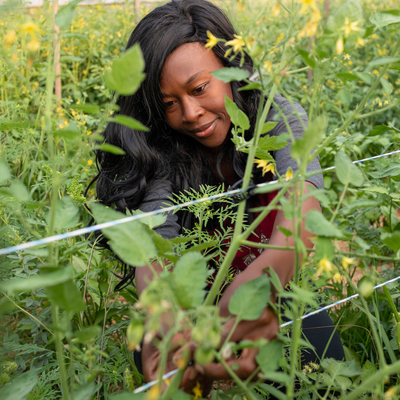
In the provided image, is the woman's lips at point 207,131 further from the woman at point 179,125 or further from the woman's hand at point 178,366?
the woman's hand at point 178,366

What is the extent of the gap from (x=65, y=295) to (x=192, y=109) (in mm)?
718

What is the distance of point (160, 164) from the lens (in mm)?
1220

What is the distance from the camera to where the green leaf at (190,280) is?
1.45ft

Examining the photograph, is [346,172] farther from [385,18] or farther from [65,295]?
[65,295]

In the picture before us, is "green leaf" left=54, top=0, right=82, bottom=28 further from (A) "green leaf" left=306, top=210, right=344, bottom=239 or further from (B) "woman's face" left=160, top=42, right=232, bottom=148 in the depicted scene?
(B) "woman's face" left=160, top=42, right=232, bottom=148

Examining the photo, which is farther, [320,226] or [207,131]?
[207,131]

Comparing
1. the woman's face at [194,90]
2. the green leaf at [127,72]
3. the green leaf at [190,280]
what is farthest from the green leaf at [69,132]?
the woman's face at [194,90]

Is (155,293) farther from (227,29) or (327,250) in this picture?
(227,29)

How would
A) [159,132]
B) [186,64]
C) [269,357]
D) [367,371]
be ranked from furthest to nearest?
[159,132], [186,64], [367,371], [269,357]

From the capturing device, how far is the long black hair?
1109 millimetres

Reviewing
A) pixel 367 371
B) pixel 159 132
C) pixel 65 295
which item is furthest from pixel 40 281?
pixel 159 132

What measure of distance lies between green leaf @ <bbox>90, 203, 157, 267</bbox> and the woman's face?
2.11ft

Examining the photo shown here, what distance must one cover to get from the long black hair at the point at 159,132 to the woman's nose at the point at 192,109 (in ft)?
0.30

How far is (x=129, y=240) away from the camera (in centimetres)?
47
